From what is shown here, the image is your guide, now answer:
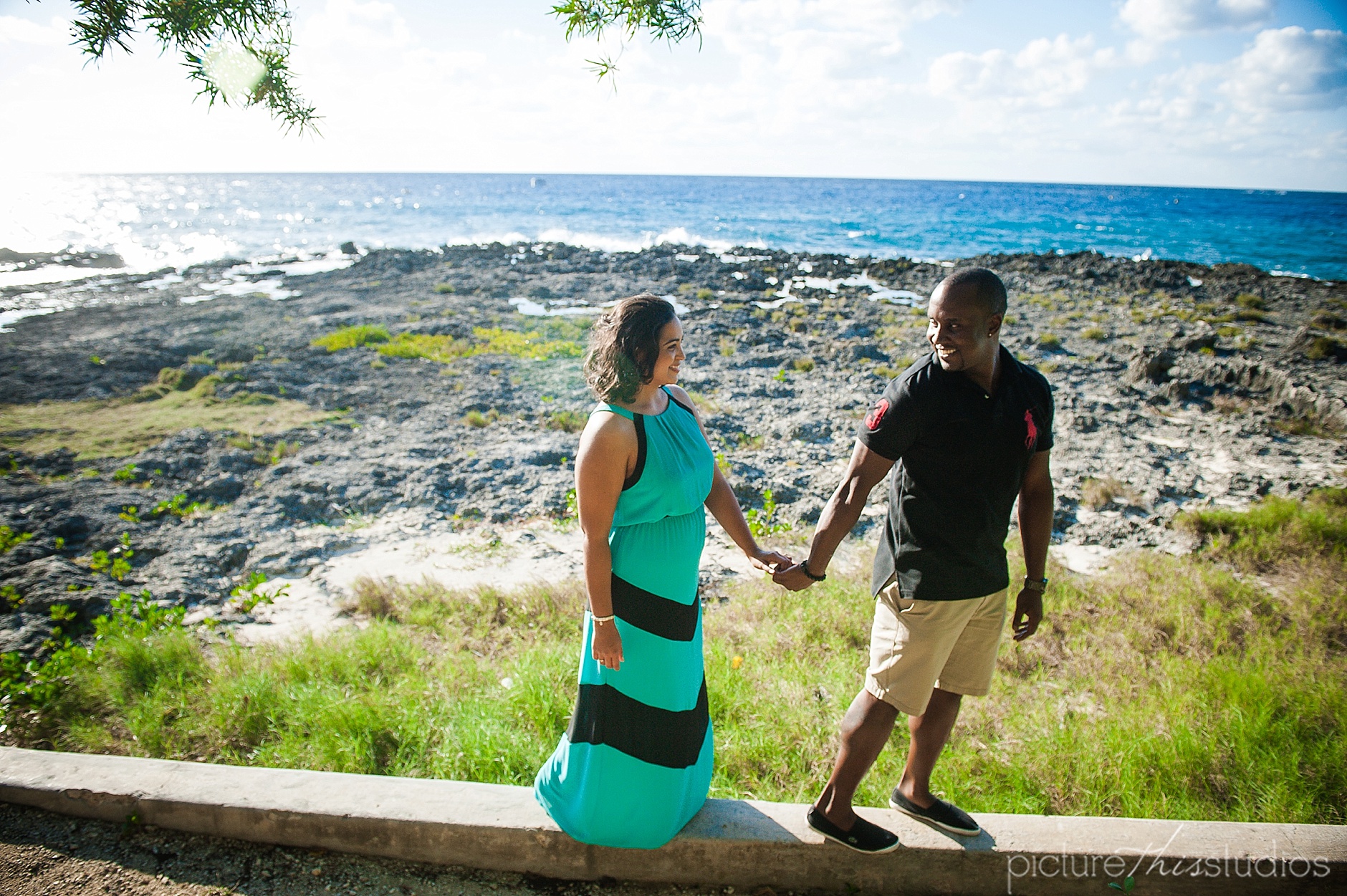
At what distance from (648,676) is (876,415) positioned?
119 cm

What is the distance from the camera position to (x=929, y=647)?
2242mm

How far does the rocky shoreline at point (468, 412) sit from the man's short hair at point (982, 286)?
14.9 ft

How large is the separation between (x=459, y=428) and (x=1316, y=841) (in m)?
9.67

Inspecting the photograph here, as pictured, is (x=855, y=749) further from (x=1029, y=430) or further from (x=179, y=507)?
(x=179, y=507)

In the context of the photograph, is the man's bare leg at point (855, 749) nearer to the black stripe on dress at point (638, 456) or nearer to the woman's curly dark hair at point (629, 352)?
the black stripe on dress at point (638, 456)

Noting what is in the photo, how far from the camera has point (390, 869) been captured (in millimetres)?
2420

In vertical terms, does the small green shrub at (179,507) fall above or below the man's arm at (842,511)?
below

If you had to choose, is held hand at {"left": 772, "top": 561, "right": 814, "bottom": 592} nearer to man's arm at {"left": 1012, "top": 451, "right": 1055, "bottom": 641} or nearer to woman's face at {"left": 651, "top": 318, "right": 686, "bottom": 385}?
man's arm at {"left": 1012, "top": 451, "right": 1055, "bottom": 641}

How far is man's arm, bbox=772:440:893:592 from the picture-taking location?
88.7 inches

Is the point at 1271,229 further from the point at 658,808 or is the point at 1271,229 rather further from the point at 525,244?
the point at 658,808

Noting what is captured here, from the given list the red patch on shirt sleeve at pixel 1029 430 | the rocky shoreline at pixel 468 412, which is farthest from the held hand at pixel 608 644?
the rocky shoreline at pixel 468 412

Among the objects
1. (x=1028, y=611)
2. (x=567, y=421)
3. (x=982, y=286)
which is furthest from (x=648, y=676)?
(x=567, y=421)

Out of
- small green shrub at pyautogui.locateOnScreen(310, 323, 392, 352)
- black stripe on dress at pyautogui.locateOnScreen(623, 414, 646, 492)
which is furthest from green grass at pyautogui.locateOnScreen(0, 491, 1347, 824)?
small green shrub at pyautogui.locateOnScreen(310, 323, 392, 352)

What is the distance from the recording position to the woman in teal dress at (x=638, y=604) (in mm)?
2152
